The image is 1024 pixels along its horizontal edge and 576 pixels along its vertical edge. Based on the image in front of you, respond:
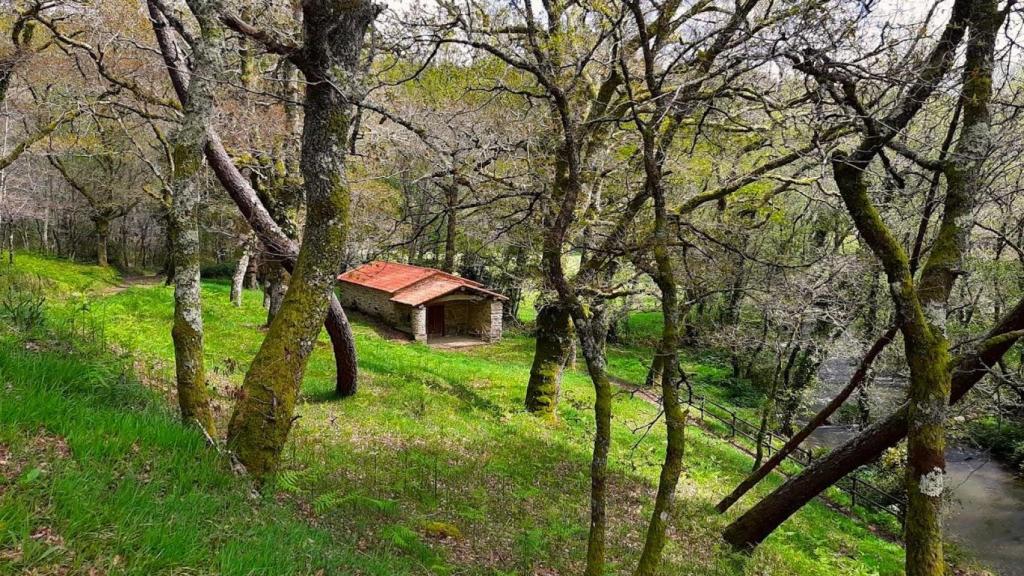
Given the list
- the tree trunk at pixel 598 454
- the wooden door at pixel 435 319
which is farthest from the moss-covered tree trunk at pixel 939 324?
the wooden door at pixel 435 319

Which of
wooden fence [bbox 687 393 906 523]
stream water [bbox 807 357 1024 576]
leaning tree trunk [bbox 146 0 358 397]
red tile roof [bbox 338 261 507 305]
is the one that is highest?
leaning tree trunk [bbox 146 0 358 397]

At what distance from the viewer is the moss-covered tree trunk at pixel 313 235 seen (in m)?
5.35

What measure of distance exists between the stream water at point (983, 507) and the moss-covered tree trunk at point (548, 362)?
8.73m

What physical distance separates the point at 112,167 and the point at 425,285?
2361 cm

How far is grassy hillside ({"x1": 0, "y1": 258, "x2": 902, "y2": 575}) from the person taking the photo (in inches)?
119

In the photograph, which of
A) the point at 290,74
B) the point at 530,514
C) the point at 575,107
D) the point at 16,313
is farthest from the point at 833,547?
the point at 290,74

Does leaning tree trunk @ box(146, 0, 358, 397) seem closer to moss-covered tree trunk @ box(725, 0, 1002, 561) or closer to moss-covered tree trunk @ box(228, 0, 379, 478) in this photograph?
moss-covered tree trunk @ box(228, 0, 379, 478)

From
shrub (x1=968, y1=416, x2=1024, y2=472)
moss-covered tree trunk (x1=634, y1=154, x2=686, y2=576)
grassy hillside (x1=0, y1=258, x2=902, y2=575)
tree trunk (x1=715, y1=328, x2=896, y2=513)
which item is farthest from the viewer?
shrub (x1=968, y1=416, x2=1024, y2=472)

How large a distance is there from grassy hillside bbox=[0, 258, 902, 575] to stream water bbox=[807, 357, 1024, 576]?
372cm

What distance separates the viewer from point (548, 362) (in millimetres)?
14258

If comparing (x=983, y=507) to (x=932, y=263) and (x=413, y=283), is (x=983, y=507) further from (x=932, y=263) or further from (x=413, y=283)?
(x=413, y=283)

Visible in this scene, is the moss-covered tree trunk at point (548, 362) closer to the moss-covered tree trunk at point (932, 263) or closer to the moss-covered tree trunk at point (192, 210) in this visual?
the moss-covered tree trunk at point (932, 263)

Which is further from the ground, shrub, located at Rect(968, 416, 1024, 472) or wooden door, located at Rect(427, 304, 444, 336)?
wooden door, located at Rect(427, 304, 444, 336)

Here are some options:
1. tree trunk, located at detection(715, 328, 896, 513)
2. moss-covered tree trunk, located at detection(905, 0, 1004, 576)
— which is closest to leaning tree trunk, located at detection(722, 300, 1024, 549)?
moss-covered tree trunk, located at detection(905, 0, 1004, 576)
